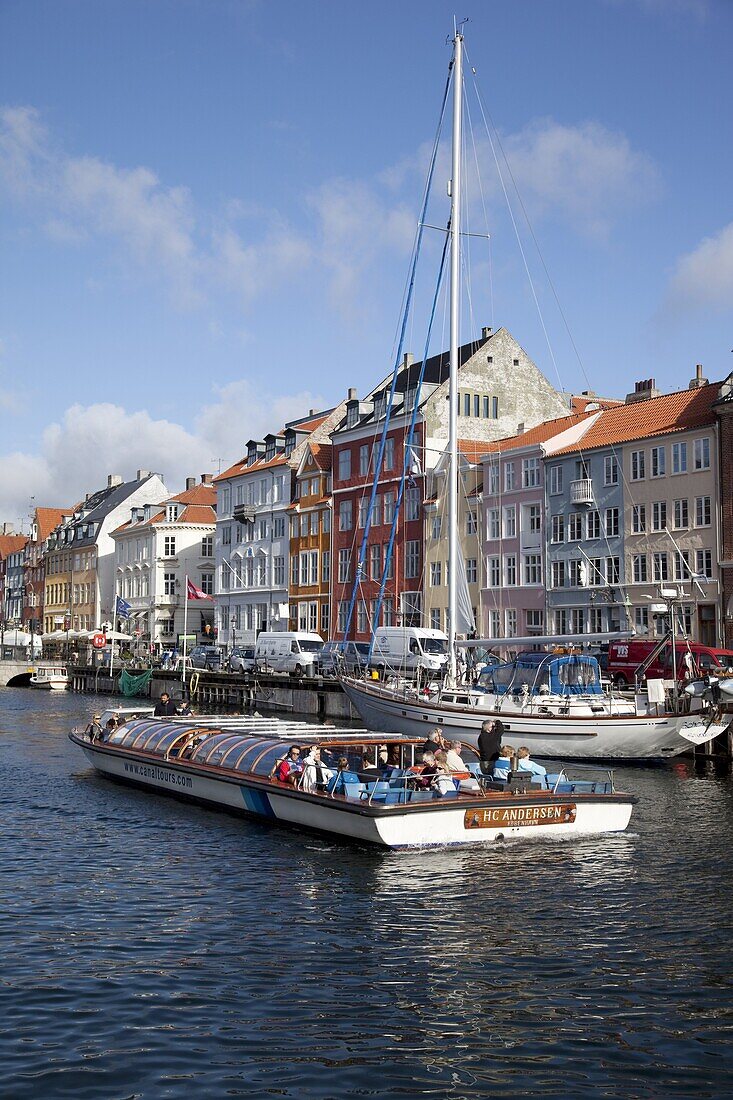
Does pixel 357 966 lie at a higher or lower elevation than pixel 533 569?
lower

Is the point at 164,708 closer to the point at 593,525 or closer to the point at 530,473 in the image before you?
the point at 593,525

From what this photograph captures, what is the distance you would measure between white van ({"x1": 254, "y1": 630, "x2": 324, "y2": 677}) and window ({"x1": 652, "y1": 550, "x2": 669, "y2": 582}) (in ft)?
71.5

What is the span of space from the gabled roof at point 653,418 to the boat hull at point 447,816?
39.1m

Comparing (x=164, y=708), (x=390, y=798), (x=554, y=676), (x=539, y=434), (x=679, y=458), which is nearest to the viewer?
(x=390, y=798)

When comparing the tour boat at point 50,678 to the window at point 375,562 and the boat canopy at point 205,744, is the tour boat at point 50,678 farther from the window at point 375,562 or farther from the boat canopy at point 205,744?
the boat canopy at point 205,744

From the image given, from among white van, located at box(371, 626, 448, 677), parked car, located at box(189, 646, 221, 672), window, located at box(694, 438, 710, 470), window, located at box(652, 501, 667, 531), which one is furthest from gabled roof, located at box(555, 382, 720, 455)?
parked car, located at box(189, 646, 221, 672)

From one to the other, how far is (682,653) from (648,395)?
1175 inches

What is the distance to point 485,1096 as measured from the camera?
12141 millimetres

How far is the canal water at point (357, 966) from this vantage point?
1272 centimetres

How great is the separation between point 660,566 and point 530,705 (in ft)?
72.6

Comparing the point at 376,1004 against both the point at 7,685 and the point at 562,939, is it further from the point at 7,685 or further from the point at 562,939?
the point at 7,685

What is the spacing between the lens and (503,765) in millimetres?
26219

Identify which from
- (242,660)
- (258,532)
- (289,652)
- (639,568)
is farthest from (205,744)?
(258,532)

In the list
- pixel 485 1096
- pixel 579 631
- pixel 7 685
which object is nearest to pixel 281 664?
pixel 579 631
